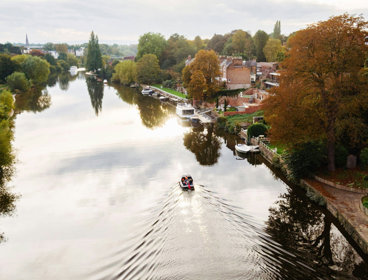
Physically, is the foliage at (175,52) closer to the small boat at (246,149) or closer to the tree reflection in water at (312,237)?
the small boat at (246,149)

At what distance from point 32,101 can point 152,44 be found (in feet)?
176

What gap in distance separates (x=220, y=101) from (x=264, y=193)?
36744mm

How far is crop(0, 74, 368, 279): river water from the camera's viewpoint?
17375 millimetres

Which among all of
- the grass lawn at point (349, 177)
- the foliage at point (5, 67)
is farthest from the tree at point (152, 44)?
the grass lawn at point (349, 177)

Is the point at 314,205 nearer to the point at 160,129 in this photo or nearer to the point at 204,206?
the point at 204,206

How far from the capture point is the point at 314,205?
2411 cm

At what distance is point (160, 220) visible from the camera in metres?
21.9

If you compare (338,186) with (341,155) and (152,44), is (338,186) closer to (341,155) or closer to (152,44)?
(341,155)

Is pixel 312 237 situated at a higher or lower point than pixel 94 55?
lower

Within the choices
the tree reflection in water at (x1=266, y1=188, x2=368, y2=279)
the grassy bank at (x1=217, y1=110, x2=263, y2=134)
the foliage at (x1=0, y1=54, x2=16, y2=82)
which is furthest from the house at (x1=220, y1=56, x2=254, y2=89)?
the foliage at (x1=0, y1=54, x2=16, y2=82)

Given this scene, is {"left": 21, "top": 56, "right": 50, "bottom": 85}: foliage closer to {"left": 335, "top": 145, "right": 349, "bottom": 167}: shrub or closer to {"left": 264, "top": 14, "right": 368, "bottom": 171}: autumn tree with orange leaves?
{"left": 264, "top": 14, "right": 368, "bottom": 171}: autumn tree with orange leaves

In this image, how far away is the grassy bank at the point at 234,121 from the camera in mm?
46134

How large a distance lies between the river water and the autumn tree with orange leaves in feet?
18.3

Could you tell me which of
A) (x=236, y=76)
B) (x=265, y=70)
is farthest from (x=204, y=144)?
(x=265, y=70)
